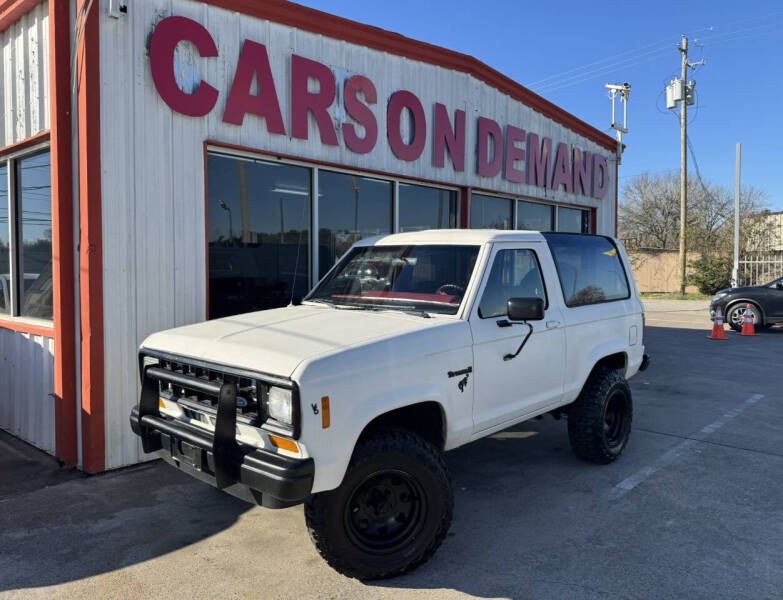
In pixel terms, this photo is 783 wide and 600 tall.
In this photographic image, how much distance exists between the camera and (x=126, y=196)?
5227 mm

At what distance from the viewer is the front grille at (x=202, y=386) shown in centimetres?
326

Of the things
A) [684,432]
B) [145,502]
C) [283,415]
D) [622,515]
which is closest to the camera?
[283,415]

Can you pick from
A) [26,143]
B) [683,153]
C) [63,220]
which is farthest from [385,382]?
[683,153]

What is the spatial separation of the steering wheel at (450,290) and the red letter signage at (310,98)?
3080 mm

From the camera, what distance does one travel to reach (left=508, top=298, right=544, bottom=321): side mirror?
3.93m

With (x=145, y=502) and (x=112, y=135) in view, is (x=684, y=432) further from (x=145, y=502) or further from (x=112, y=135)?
(x=112, y=135)

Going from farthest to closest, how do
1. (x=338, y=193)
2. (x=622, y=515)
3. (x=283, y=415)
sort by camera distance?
(x=338, y=193) → (x=622, y=515) → (x=283, y=415)

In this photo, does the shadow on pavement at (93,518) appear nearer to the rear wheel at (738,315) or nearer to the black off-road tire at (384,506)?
the black off-road tire at (384,506)

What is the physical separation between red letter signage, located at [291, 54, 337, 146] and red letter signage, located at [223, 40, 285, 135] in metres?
0.23

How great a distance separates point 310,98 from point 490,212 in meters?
4.02

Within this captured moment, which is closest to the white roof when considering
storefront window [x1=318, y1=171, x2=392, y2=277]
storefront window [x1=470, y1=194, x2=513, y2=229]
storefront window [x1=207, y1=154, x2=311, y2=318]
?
storefront window [x1=207, y1=154, x2=311, y2=318]

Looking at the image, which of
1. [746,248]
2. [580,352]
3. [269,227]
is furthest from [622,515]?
[746,248]

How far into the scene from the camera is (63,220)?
5137 millimetres

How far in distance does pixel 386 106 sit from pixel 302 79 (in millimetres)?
1386
